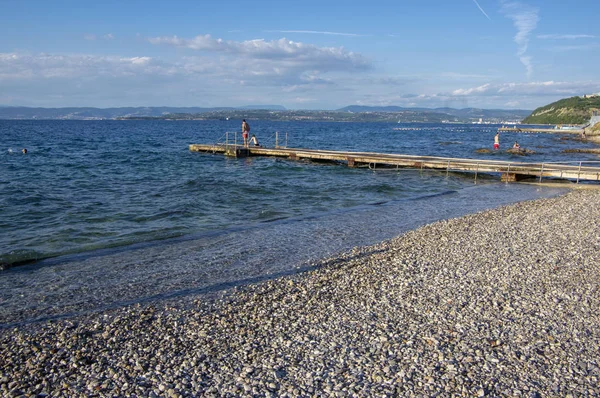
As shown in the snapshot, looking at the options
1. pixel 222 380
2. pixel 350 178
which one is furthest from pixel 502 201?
pixel 222 380

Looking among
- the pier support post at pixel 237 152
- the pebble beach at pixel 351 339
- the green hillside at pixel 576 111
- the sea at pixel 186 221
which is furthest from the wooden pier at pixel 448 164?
the green hillside at pixel 576 111

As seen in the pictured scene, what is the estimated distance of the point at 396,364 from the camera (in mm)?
6227

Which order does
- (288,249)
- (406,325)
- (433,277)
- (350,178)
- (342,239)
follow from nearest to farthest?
(406,325)
(433,277)
(288,249)
(342,239)
(350,178)

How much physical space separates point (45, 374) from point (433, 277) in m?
7.26

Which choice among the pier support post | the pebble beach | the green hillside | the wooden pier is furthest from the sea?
the green hillside

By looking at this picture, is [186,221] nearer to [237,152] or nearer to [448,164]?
[448,164]

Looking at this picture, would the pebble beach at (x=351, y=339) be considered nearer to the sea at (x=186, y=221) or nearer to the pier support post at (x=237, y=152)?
the sea at (x=186, y=221)

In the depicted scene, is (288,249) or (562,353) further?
(288,249)

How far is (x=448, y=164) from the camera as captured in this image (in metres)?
30.2

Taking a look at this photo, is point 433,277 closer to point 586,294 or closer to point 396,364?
point 586,294

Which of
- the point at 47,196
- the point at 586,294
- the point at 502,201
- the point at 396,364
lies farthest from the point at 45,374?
the point at 502,201

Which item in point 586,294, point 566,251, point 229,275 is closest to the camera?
point 586,294

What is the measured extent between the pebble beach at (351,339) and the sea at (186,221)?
4.35 feet

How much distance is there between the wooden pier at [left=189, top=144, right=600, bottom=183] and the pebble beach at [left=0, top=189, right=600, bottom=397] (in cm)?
1808
